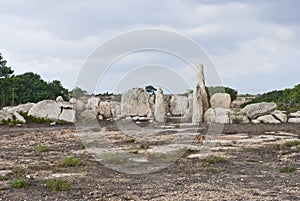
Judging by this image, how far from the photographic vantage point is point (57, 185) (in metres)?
7.09

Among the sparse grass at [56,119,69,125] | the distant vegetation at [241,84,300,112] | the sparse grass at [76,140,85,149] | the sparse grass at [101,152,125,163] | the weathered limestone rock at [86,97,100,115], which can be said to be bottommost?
the sparse grass at [101,152,125,163]

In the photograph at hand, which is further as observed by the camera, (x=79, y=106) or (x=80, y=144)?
(x=79, y=106)

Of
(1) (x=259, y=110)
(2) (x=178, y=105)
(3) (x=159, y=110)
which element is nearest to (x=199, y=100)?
(3) (x=159, y=110)

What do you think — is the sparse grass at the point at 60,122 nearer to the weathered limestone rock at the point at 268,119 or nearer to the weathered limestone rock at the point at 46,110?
the weathered limestone rock at the point at 46,110

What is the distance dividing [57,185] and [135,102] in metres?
21.5

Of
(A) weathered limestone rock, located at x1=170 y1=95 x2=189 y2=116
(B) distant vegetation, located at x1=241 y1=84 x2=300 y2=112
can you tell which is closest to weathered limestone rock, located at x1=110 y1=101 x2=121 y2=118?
(A) weathered limestone rock, located at x1=170 y1=95 x2=189 y2=116

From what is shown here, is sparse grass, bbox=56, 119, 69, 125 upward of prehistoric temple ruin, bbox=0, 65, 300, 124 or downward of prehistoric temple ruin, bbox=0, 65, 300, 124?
downward

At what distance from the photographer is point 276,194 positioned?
6637 millimetres

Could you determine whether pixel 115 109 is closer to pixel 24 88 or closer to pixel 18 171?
pixel 24 88

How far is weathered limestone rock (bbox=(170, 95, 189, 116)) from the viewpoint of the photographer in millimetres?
29125

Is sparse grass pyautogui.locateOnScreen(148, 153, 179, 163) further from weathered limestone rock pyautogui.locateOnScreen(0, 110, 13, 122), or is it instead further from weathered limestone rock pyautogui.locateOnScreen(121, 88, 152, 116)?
weathered limestone rock pyautogui.locateOnScreen(121, 88, 152, 116)

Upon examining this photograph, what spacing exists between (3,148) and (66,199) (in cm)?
715

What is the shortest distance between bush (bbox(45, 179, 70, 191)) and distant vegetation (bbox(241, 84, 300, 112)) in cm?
2669

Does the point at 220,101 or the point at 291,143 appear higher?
the point at 220,101
